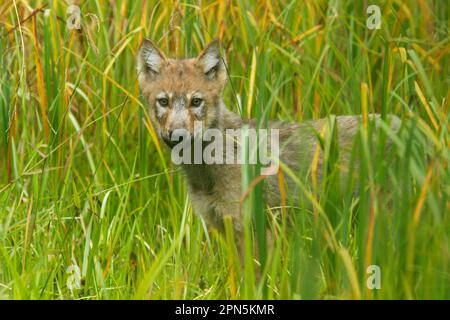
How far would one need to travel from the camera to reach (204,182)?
5.73m

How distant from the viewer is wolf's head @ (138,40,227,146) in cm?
548

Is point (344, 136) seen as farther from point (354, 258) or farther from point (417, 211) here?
point (417, 211)

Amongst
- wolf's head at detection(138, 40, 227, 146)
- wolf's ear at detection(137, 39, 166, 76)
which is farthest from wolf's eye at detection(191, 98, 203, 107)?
wolf's ear at detection(137, 39, 166, 76)

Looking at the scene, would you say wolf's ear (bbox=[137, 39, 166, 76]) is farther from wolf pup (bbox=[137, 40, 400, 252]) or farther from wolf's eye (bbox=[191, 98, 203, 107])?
wolf's eye (bbox=[191, 98, 203, 107])

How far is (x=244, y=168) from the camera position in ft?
13.6

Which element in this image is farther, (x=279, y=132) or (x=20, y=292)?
(x=279, y=132)

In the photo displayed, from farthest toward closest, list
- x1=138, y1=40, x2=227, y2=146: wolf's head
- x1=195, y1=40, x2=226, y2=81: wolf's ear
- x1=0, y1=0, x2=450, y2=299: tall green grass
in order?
1. x1=195, y1=40, x2=226, y2=81: wolf's ear
2. x1=138, y1=40, x2=227, y2=146: wolf's head
3. x1=0, y1=0, x2=450, y2=299: tall green grass

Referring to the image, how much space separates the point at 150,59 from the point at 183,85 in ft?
1.12

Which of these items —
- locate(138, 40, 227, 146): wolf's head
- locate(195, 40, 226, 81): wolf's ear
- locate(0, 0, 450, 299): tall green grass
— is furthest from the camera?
locate(195, 40, 226, 81): wolf's ear

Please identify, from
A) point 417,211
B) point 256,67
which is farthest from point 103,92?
point 417,211

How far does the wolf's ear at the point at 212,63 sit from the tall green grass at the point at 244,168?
0.26 metres

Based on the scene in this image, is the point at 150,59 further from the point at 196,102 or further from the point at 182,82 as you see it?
the point at 196,102

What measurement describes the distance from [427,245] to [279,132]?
2.12 meters
